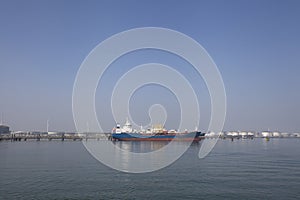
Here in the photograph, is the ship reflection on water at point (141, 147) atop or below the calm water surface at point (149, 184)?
below

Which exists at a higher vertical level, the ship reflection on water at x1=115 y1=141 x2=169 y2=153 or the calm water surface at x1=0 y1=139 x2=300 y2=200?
the calm water surface at x1=0 y1=139 x2=300 y2=200

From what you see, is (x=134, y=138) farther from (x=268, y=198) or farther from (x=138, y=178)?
(x=268, y=198)

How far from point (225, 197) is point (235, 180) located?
22.8 feet

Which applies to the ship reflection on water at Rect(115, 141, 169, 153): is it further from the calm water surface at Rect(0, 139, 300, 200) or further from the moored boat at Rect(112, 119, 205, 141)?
the calm water surface at Rect(0, 139, 300, 200)

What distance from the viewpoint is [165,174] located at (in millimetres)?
31969

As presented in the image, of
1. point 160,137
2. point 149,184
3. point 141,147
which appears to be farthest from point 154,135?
point 149,184

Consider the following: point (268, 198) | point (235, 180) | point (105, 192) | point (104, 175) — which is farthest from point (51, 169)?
point (268, 198)

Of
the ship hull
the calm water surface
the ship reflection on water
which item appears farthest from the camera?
the ship hull

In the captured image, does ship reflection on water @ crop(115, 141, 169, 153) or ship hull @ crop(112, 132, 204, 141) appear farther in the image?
ship hull @ crop(112, 132, 204, 141)

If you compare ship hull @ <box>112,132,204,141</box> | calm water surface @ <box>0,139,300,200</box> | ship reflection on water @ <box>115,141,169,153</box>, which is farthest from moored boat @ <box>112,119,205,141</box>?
calm water surface @ <box>0,139,300,200</box>

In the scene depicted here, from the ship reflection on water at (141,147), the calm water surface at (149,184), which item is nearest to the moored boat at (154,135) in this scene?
the ship reflection on water at (141,147)

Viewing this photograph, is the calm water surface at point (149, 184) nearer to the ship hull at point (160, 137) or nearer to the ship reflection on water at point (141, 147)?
the ship reflection on water at point (141, 147)

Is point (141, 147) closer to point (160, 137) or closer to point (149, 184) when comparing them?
point (160, 137)

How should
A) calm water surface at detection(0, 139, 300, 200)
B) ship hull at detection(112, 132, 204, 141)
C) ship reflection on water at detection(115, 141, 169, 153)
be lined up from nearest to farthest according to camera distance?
calm water surface at detection(0, 139, 300, 200) < ship reflection on water at detection(115, 141, 169, 153) < ship hull at detection(112, 132, 204, 141)
